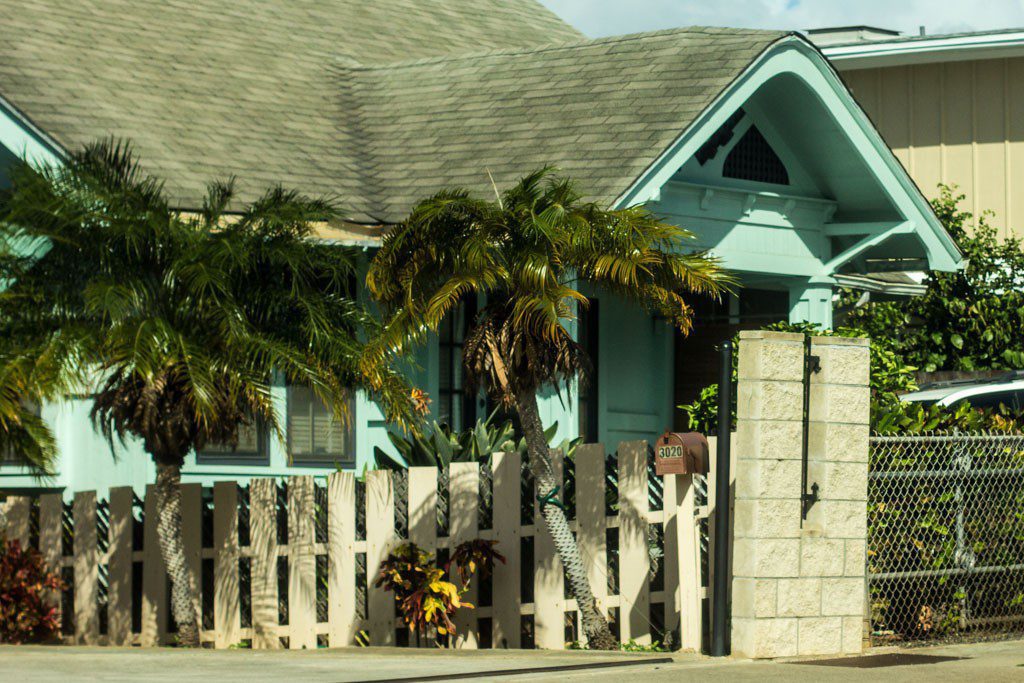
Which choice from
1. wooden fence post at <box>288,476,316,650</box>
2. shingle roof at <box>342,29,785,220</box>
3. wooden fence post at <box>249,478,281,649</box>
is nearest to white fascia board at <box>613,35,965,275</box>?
shingle roof at <box>342,29,785,220</box>

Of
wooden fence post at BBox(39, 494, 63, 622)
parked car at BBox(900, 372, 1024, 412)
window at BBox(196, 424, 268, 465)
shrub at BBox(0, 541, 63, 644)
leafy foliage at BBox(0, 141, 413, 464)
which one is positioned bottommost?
shrub at BBox(0, 541, 63, 644)

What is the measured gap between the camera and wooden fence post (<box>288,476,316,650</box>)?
36.0 feet

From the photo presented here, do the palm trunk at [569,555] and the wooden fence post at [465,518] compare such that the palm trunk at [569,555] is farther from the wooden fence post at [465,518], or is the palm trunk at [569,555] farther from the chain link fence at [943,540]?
the chain link fence at [943,540]

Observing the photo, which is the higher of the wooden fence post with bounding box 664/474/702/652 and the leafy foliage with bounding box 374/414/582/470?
the leafy foliage with bounding box 374/414/582/470

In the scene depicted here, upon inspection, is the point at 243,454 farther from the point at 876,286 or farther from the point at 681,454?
the point at 876,286

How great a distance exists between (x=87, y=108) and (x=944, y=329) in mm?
12090

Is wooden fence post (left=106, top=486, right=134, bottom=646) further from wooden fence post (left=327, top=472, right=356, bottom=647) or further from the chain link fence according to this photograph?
the chain link fence

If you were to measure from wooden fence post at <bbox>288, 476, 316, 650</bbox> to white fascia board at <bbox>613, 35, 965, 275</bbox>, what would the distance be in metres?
3.79

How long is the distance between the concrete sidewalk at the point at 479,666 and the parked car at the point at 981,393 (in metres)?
5.70

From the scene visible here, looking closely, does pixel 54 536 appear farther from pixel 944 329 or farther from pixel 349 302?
pixel 944 329

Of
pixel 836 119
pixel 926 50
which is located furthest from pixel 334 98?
pixel 926 50

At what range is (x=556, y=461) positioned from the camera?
1059cm

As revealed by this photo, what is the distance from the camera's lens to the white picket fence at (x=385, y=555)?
10359mm

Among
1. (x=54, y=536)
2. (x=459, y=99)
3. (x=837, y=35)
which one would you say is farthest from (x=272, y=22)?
(x=837, y=35)
